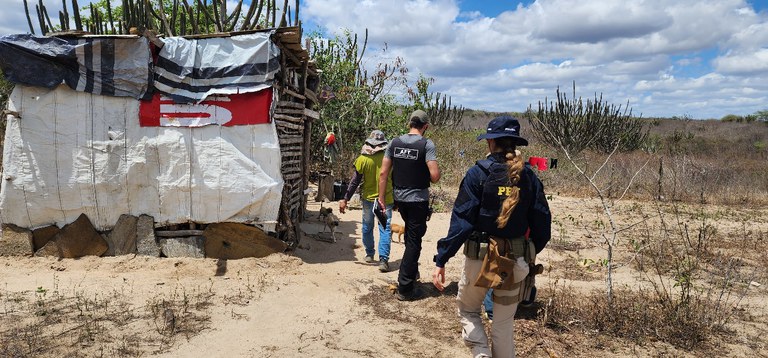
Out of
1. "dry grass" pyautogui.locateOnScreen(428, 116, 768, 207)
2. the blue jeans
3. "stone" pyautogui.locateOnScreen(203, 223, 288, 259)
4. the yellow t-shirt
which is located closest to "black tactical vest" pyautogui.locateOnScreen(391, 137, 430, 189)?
the yellow t-shirt

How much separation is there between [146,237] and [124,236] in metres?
0.27

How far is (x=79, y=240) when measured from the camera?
237 inches

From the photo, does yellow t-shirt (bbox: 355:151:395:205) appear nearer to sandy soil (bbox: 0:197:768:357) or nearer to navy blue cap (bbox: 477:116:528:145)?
sandy soil (bbox: 0:197:768:357)

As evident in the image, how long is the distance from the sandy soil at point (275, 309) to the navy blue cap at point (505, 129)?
1846mm

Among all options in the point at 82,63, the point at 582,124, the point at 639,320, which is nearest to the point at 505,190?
the point at 639,320

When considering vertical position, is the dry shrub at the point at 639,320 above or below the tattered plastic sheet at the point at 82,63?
below

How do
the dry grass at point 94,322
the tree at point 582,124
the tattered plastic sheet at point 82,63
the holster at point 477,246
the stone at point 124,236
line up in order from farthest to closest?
the tree at point 582,124, the stone at point 124,236, the tattered plastic sheet at point 82,63, the dry grass at point 94,322, the holster at point 477,246

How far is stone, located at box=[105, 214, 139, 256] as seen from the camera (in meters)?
6.05

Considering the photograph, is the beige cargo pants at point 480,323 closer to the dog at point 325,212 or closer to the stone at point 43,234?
the dog at point 325,212

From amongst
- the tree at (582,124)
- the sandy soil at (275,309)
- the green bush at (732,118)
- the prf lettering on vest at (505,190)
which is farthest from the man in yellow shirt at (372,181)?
the green bush at (732,118)

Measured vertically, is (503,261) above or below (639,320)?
above

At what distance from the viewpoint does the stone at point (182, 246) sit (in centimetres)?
612

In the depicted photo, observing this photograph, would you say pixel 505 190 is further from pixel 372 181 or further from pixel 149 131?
pixel 149 131

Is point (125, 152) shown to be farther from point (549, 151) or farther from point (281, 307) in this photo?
point (549, 151)
